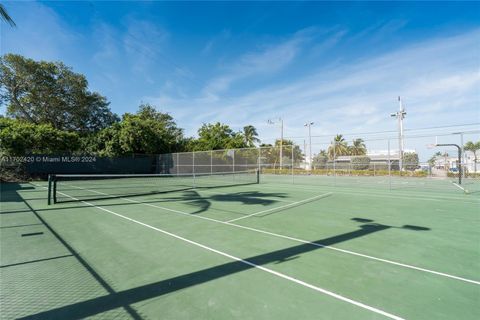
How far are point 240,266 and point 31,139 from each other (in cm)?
2783

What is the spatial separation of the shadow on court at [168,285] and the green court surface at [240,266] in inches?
0.7

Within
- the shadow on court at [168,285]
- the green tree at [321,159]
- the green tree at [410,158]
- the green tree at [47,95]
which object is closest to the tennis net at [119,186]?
the green tree at [321,159]

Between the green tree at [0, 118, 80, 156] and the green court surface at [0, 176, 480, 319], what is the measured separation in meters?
19.5

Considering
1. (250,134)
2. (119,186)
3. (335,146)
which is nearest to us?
(119,186)

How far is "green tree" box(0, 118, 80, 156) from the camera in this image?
22109mm

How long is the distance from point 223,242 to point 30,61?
3907 centimetres

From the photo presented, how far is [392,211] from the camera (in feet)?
29.3

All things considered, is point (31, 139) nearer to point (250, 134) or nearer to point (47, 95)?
point (47, 95)

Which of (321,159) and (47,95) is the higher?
(47,95)

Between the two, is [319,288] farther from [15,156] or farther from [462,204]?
[15,156]

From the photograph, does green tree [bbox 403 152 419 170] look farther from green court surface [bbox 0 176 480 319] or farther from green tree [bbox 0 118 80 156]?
green tree [bbox 0 118 80 156]

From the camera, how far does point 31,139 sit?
77.8ft

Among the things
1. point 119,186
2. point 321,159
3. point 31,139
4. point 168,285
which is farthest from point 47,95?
point 168,285

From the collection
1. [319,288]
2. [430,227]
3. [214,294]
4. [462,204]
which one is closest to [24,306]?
[214,294]
